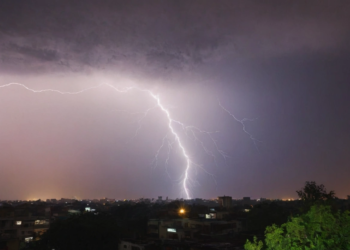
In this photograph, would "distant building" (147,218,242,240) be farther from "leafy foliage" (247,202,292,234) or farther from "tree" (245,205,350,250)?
"tree" (245,205,350,250)

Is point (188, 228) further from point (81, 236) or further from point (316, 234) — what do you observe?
point (316, 234)

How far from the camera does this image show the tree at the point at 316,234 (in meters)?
5.98

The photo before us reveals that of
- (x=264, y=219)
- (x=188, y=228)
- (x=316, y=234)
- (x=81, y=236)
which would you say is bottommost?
(x=81, y=236)

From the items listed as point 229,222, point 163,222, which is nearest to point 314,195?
point 229,222

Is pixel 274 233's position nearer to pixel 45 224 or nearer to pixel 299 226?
pixel 299 226

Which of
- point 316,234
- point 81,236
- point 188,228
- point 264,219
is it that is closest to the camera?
point 316,234

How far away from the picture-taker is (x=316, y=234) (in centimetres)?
630

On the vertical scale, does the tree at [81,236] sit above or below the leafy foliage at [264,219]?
below

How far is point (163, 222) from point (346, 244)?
17.5 m

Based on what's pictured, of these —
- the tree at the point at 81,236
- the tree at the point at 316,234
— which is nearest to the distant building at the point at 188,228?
the tree at the point at 81,236

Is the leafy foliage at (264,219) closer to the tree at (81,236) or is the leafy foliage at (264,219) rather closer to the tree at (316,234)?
the tree at (81,236)

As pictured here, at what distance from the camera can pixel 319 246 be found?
5.79 meters

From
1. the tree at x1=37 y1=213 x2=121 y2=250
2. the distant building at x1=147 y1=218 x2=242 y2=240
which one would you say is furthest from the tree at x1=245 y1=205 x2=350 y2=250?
the distant building at x1=147 y1=218 x2=242 y2=240

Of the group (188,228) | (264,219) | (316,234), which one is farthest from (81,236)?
(264,219)
